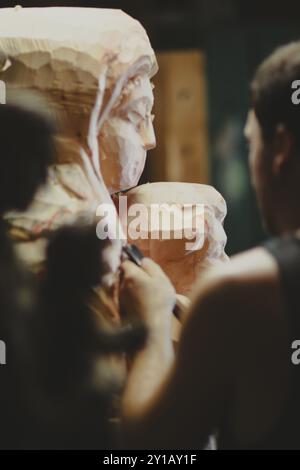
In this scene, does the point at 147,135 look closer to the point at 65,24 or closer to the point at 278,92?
the point at 65,24

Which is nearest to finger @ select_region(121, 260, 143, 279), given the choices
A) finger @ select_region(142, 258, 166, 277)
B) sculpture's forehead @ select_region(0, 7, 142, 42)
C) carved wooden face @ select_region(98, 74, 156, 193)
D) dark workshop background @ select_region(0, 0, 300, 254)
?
finger @ select_region(142, 258, 166, 277)

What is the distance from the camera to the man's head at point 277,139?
3.58 ft

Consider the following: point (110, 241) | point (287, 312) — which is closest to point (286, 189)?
point (287, 312)

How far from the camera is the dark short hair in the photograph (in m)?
1.09

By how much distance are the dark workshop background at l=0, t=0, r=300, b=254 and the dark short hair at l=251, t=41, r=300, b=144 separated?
4.00ft

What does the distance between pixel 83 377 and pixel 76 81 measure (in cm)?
45

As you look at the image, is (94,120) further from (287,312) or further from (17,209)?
(287,312)

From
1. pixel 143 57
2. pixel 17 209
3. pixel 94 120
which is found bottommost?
pixel 17 209

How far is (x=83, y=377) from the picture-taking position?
118cm

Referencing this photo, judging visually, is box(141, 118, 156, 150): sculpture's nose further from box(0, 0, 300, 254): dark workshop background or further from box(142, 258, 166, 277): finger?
box(0, 0, 300, 254): dark workshop background

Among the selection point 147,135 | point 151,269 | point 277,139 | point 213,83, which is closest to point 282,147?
point 277,139

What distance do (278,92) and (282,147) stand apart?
2.8 inches

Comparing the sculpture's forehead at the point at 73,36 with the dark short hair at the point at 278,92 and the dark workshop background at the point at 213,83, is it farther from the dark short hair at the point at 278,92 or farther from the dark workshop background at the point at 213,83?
the dark workshop background at the point at 213,83

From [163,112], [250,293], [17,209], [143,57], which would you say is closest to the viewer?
[250,293]
